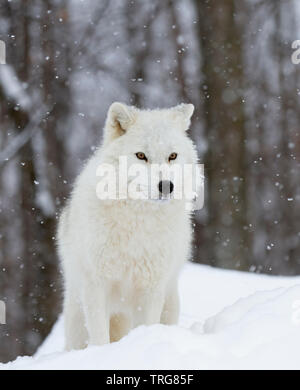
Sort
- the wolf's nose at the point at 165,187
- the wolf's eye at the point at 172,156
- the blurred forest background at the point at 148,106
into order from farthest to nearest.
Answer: the blurred forest background at the point at 148,106 < the wolf's eye at the point at 172,156 < the wolf's nose at the point at 165,187

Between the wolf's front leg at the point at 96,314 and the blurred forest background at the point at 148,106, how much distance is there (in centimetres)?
637

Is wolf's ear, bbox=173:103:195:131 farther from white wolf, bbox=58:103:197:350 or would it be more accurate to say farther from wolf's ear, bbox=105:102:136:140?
wolf's ear, bbox=105:102:136:140

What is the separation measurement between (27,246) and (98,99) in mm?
3757

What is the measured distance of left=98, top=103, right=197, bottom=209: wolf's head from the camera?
4109 millimetres

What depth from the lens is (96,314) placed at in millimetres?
4316

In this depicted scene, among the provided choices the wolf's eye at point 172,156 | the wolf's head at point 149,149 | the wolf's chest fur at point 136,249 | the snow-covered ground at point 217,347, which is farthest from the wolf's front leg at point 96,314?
the wolf's eye at point 172,156

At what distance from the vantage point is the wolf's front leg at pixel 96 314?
431cm

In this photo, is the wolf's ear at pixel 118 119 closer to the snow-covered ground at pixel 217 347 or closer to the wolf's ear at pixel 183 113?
the wolf's ear at pixel 183 113

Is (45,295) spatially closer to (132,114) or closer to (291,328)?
(132,114)

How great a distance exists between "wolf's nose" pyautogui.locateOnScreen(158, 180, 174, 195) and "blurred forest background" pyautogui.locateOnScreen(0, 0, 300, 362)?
267 inches

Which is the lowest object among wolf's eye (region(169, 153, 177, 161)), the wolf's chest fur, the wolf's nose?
the wolf's chest fur

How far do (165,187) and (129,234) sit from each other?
0.56 m

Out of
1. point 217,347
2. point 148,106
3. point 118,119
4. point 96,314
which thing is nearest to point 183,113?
point 118,119

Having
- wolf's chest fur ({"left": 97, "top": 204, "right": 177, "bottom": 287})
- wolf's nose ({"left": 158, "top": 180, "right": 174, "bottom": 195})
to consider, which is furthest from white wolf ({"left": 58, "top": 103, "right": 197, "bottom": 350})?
wolf's nose ({"left": 158, "top": 180, "right": 174, "bottom": 195})
